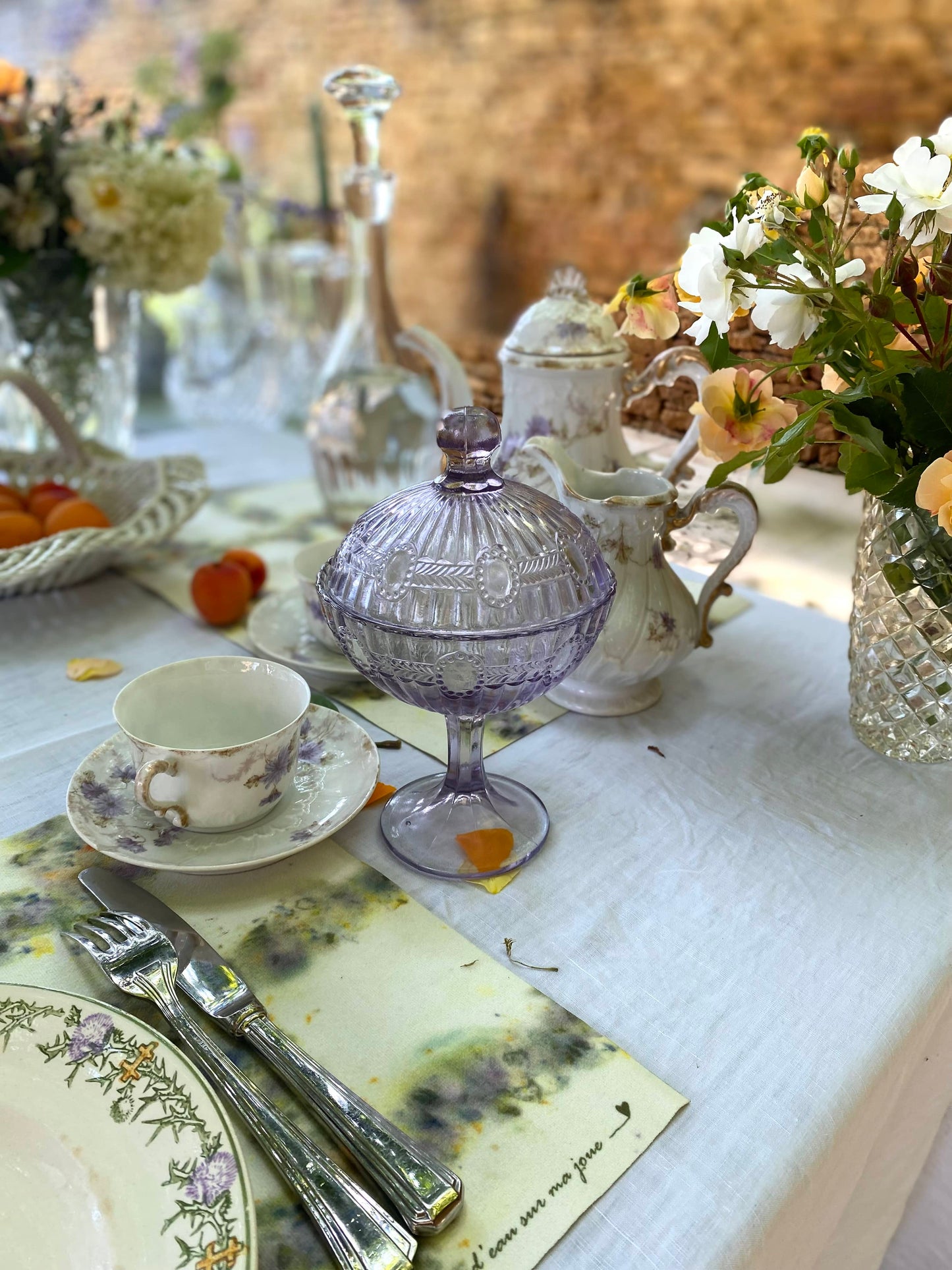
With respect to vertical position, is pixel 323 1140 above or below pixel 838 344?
below

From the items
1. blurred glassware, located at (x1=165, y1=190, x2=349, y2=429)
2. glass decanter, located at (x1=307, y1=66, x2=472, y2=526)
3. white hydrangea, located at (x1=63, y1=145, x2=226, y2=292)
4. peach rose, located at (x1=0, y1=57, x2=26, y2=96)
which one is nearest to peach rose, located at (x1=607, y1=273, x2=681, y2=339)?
glass decanter, located at (x1=307, y1=66, x2=472, y2=526)

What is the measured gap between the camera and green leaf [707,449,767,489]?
0.59 m

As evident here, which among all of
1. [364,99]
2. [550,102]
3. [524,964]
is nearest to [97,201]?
[364,99]

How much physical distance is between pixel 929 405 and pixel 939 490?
2.0 inches

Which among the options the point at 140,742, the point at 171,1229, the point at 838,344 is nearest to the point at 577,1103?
the point at 171,1229

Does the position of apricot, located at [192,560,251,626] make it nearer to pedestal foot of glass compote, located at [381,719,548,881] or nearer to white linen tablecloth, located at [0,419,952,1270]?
white linen tablecloth, located at [0,419,952,1270]

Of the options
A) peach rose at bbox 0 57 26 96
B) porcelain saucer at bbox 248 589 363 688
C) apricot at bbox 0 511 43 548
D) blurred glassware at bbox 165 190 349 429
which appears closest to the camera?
porcelain saucer at bbox 248 589 363 688

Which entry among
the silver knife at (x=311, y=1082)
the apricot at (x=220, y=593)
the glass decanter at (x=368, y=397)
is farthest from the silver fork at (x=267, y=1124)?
the glass decanter at (x=368, y=397)

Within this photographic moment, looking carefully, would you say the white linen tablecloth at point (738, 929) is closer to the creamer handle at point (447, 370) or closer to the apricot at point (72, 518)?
the apricot at point (72, 518)

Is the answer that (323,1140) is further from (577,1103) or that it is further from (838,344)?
(838,344)

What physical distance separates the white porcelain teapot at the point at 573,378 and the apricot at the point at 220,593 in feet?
0.82

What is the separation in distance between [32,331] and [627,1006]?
1.07 meters

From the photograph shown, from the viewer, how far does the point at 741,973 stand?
48cm

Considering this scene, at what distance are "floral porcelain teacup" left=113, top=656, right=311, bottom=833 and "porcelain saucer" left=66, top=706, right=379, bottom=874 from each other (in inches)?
0.5
